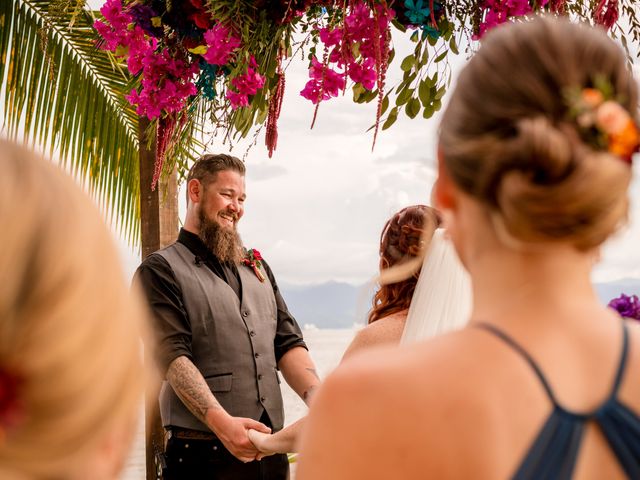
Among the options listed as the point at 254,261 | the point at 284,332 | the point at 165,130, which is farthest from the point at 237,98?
the point at 284,332

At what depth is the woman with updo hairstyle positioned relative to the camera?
1.14 m

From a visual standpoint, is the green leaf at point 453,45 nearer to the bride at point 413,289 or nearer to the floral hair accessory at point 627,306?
the bride at point 413,289

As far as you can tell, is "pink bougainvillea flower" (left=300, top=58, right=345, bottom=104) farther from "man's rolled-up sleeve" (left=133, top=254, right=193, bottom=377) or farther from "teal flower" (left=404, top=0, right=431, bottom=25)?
"man's rolled-up sleeve" (left=133, top=254, right=193, bottom=377)

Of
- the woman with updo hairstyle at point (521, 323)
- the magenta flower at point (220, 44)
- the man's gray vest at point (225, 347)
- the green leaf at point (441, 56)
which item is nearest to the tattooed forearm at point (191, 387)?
the man's gray vest at point (225, 347)

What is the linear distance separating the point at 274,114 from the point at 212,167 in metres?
1.43

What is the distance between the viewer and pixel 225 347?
13.0 ft

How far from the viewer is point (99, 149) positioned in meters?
5.64

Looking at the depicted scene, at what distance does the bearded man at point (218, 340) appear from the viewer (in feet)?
12.3

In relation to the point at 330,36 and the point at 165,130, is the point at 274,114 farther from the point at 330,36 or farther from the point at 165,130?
the point at 165,130

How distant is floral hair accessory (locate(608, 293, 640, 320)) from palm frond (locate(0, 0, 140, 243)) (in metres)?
3.34

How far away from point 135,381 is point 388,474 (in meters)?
0.42

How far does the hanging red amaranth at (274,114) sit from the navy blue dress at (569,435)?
1813 mm

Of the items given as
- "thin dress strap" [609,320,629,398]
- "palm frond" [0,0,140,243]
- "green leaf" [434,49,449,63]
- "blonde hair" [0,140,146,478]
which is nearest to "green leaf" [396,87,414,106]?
"green leaf" [434,49,449,63]

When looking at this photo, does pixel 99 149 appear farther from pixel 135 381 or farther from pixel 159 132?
pixel 135 381
